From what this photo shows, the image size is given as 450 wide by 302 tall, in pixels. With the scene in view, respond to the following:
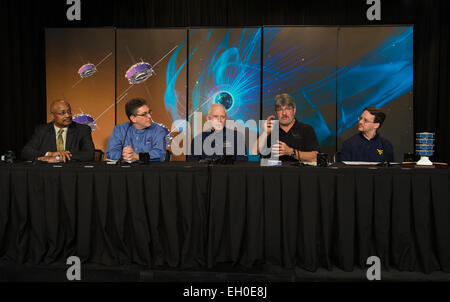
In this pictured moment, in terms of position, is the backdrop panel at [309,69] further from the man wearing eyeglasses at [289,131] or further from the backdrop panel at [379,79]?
the man wearing eyeglasses at [289,131]

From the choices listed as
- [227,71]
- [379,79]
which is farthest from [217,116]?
[379,79]

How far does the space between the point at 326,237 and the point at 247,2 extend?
3418 millimetres

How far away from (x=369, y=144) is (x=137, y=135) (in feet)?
6.53

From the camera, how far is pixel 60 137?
289cm

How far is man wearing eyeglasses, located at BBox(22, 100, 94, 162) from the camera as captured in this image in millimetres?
2777

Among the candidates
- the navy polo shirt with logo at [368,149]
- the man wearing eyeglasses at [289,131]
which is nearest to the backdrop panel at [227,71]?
the man wearing eyeglasses at [289,131]

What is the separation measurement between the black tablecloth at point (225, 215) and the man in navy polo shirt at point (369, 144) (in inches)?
31.1

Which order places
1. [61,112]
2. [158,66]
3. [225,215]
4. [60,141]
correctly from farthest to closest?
[158,66] → [60,141] → [61,112] → [225,215]

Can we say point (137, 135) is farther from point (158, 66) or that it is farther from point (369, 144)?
point (369, 144)

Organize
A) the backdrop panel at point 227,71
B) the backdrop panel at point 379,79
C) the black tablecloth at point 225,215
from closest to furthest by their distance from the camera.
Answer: the black tablecloth at point 225,215
the backdrop panel at point 379,79
the backdrop panel at point 227,71

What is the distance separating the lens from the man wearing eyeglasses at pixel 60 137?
2.78m

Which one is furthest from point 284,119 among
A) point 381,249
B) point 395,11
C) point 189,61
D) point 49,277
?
point 395,11

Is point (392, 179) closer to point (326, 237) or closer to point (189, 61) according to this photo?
point (326, 237)

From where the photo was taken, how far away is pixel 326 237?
6.82 ft
